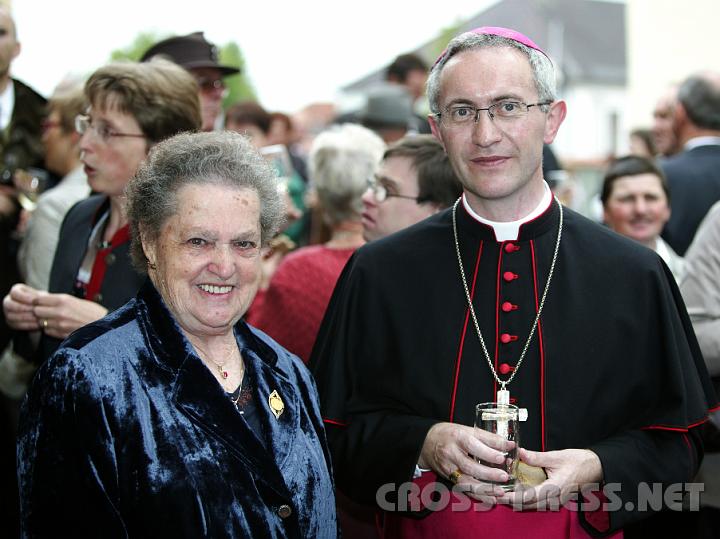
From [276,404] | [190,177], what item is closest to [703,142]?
[276,404]

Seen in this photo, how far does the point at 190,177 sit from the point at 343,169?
200 cm

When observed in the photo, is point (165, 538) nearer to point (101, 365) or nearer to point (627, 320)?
point (101, 365)

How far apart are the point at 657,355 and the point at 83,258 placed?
2.19m

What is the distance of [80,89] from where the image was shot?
518cm

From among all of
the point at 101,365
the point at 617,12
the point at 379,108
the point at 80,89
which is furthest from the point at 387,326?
the point at 617,12

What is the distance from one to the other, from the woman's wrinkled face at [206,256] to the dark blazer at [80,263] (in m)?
0.95

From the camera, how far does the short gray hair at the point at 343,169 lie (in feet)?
15.1

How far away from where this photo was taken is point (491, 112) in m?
3.01

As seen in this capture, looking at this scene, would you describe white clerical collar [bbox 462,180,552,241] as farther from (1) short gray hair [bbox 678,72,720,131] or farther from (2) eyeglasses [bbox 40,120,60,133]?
(1) short gray hair [bbox 678,72,720,131]

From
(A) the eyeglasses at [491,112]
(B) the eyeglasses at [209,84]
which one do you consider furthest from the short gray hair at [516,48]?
(B) the eyeglasses at [209,84]

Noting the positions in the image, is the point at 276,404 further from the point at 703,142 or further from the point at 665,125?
the point at 665,125

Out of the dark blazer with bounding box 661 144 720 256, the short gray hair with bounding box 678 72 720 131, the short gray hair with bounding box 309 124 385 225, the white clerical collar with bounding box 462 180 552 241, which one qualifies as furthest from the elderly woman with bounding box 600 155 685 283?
the white clerical collar with bounding box 462 180 552 241

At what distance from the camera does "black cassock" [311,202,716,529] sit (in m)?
2.99

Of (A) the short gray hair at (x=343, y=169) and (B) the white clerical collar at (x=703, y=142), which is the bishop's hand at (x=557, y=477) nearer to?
(A) the short gray hair at (x=343, y=169)
